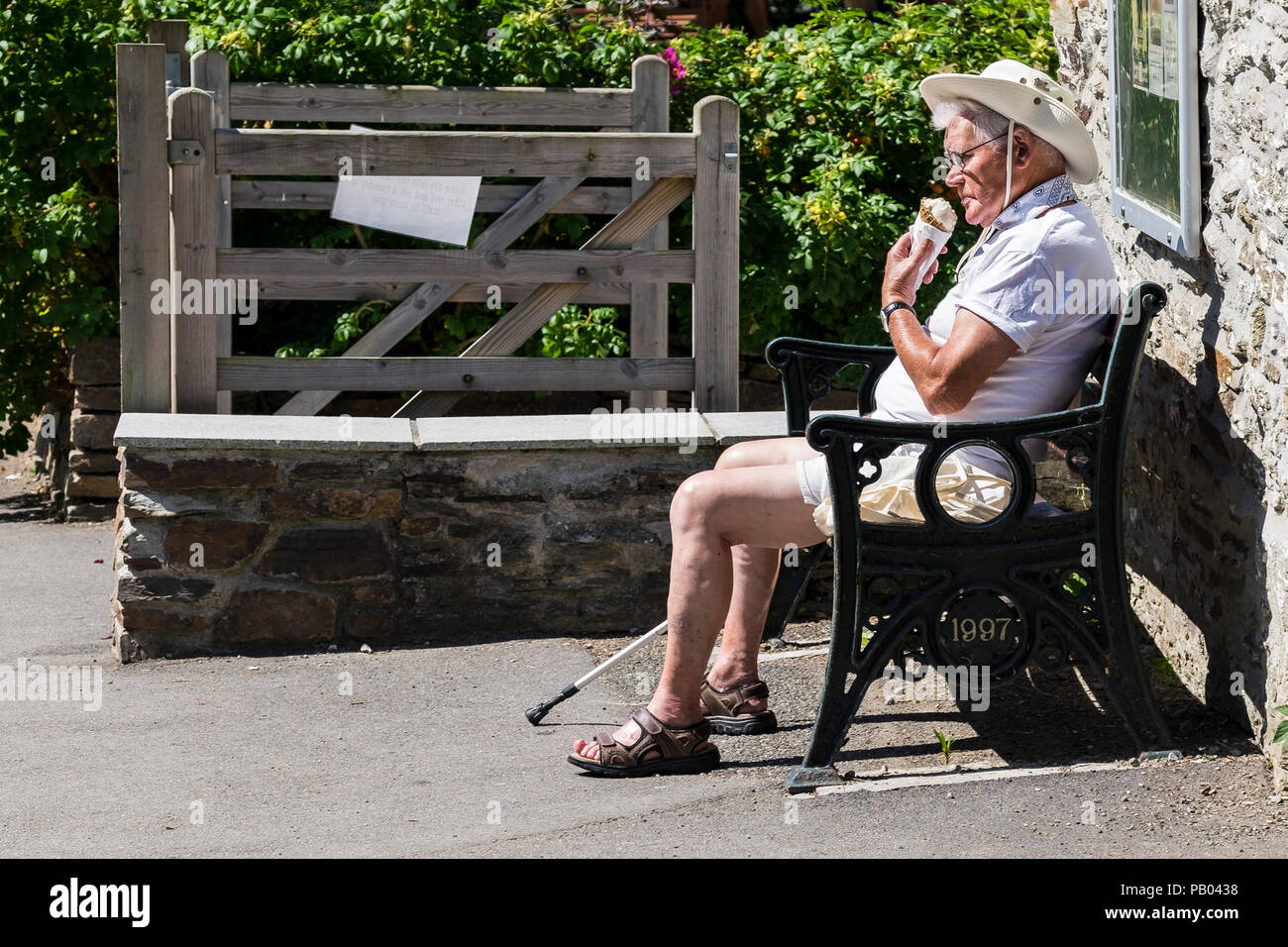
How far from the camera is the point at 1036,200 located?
3418mm

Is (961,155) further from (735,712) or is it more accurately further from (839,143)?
(839,143)

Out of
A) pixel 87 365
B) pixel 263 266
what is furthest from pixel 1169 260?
pixel 87 365

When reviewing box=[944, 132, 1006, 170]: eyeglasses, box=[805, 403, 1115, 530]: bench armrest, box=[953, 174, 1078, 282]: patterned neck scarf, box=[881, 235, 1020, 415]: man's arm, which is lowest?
box=[805, 403, 1115, 530]: bench armrest

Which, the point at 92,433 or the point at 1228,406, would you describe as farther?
the point at 92,433

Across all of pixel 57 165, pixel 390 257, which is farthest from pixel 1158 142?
pixel 57 165

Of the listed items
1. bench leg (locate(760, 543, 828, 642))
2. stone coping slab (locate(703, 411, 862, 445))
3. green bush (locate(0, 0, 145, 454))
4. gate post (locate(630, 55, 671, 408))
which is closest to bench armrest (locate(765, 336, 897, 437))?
stone coping slab (locate(703, 411, 862, 445))

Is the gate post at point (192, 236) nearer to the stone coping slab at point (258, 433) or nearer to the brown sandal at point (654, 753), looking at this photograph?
the stone coping slab at point (258, 433)

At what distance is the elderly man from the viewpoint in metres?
3.26

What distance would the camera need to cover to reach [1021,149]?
3.44 metres

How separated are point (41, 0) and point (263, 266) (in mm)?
2574

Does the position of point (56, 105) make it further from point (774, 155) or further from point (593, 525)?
point (593, 525)

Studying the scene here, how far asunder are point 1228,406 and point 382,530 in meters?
2.23

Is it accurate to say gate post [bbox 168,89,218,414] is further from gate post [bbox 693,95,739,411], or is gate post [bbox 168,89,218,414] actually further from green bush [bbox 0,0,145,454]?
green bush [bbox 0,0,145,454]

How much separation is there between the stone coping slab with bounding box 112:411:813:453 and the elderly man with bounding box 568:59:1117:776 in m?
0.97
